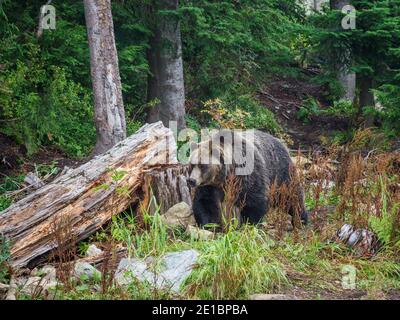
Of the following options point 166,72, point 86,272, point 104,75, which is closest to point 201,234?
point 86,272

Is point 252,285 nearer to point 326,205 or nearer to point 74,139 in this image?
point 326,205

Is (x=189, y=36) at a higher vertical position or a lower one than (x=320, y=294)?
higher

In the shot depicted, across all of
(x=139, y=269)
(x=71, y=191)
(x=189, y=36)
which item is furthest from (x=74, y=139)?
(x=139, y=269)

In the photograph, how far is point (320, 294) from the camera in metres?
6.14

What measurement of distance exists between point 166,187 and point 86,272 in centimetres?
229

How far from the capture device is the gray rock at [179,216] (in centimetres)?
795

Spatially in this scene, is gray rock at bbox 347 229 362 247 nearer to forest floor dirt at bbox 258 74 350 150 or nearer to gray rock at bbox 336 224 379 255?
gray rock at bbox 336 224 379 255

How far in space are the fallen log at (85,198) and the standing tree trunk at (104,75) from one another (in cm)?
209

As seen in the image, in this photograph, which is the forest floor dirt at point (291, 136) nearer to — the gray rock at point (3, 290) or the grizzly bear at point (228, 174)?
the grizzly bear at point (228, 174)

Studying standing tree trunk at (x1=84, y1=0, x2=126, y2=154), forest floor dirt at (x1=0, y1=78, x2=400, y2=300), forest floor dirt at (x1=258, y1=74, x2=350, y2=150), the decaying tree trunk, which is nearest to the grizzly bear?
the decaying tree trunk

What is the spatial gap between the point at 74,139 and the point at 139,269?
19.6 ft

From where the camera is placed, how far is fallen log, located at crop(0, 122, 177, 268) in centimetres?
684

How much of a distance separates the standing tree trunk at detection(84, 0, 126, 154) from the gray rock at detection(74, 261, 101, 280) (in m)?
4.32
